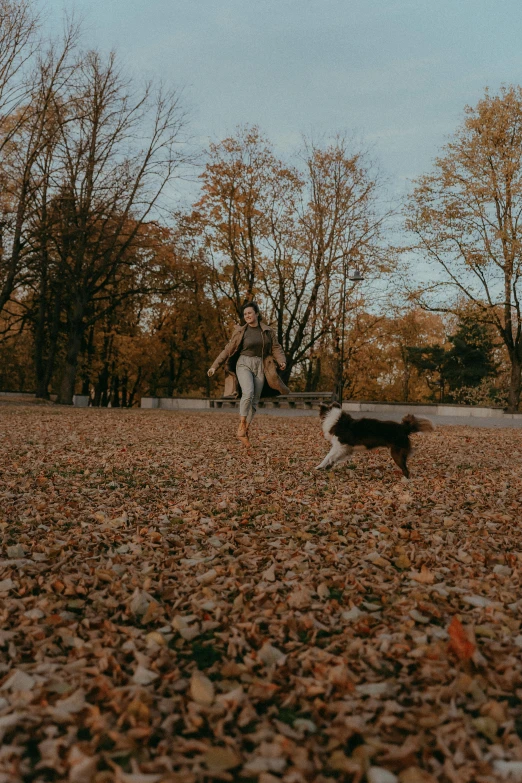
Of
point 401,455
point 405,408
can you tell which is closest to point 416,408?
point 405,408

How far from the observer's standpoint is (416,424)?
7.61 meters

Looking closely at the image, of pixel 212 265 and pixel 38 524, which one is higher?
pixel 212 265

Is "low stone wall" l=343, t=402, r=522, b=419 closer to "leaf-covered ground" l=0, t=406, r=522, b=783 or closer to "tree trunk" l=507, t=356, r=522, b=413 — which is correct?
"tree trunk" l=507, t=356, r=522, b=413

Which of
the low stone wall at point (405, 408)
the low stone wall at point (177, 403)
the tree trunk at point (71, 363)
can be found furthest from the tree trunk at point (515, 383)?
the tree trunk at point (71, 363)

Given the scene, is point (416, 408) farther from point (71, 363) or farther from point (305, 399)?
point (71, 363)

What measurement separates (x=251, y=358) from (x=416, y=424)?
3.85 m

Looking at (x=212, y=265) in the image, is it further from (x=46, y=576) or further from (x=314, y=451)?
(x=46, y=576)

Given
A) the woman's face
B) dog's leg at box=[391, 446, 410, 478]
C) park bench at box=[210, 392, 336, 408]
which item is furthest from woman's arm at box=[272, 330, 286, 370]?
park bench at box=[210, 392, 336, 408]

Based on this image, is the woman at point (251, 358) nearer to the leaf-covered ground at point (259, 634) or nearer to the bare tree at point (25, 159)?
the leaf-covered ground at point (259, 634)

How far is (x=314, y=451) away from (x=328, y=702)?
8.20 m

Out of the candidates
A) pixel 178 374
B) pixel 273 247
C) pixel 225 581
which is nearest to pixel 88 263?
pixel 273 247

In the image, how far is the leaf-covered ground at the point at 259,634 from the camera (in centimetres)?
235

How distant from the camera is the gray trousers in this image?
35.3 ft

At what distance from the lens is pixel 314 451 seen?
10.9 meters
